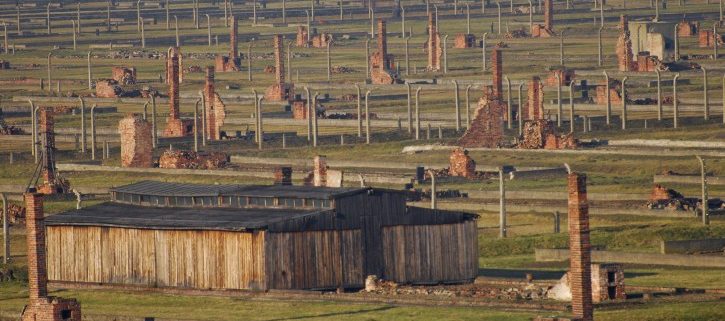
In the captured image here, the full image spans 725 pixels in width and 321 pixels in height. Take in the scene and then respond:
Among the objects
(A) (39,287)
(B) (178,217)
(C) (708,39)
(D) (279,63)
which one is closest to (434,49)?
(C) (708,39)

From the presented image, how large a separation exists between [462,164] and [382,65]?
50069 millimetres

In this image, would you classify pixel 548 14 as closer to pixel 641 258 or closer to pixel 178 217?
pixel 641 258

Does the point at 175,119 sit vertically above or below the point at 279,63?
below

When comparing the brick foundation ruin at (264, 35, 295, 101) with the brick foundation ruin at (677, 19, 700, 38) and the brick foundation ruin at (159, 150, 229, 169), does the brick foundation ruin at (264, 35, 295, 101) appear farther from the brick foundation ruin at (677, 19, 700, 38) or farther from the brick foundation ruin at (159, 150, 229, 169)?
the brick foundation ruin at (677, 19, 700, 38)

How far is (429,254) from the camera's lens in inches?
2333

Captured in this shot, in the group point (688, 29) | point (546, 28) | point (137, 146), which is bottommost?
point (137, 146)

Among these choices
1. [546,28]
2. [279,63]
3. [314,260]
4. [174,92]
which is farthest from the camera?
[546,28]

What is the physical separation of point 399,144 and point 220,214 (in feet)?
116

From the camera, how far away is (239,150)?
95312 mm

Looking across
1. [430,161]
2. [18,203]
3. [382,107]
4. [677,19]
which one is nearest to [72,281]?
[18,203]

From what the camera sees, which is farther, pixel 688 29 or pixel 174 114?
pixel 688 29

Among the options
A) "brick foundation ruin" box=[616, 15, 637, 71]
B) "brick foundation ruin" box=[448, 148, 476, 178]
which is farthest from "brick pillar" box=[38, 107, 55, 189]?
"brick foundation ruin" box=[616, 15, 637, 71]

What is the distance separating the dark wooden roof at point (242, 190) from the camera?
59.2m

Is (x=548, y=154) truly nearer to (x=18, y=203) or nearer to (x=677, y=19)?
(x=18, y=203)
